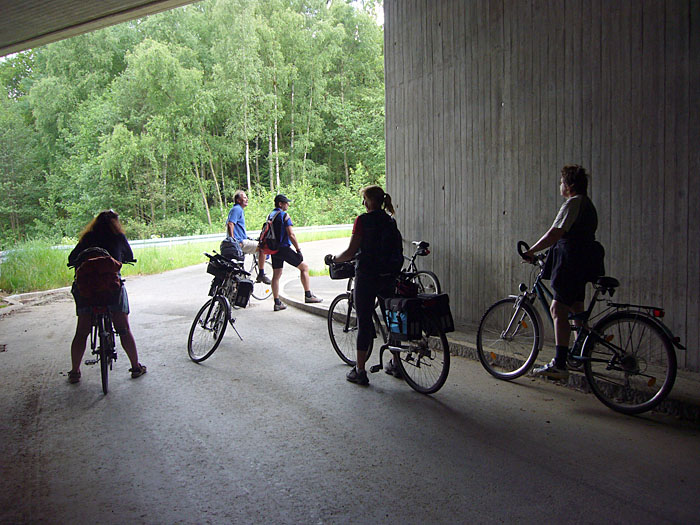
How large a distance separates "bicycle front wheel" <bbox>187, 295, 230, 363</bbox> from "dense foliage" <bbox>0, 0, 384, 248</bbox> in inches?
1058

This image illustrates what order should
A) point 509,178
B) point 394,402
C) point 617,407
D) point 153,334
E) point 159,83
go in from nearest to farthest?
1. point 617,407
2. point 394,402
3. point 509,178
4. point 153,334
5. point 159,83

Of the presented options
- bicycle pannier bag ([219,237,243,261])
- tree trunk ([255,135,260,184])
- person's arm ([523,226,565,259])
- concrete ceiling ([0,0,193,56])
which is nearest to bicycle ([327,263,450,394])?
person's arm ([523,226,565,259])

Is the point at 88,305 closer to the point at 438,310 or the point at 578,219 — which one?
the point at 438,310

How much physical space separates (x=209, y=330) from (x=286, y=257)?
343 centimetres

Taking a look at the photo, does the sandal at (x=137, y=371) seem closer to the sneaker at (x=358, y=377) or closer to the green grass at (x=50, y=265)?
the sneaker at (x=358, y=377)

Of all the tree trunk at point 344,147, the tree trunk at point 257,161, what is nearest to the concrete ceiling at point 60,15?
the tree trunk at point 257,161

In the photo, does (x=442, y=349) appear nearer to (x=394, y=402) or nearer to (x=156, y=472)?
(x=394, y=402)

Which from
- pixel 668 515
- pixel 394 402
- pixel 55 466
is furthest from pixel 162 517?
pixel 668 515

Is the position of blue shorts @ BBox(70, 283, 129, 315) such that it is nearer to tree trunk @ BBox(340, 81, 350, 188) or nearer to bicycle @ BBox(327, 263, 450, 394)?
bicycle @ BBox(327, 263, 450, 394)

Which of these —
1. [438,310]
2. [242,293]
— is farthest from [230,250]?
[438,310]

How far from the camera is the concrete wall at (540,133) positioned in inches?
213

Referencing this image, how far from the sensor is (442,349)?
17.6 feet

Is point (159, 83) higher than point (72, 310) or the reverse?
higher

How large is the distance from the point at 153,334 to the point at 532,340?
5.36 metres
